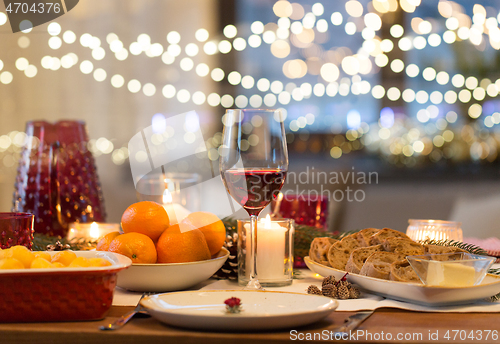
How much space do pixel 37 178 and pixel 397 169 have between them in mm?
2690

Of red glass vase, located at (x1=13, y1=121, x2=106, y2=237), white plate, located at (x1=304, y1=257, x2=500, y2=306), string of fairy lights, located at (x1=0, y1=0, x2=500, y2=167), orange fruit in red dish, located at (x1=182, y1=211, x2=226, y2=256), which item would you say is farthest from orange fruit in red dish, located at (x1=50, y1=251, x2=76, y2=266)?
string of fairy lights, located at (x1=0, y1=0, x2=500, y2=167)

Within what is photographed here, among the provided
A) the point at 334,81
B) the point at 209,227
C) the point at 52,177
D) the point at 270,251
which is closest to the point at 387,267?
the point at 270,251

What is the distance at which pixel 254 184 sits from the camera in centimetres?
79

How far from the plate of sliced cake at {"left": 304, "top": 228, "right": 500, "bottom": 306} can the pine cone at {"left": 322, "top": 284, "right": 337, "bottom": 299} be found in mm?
47

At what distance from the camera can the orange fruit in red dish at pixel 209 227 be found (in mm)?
824

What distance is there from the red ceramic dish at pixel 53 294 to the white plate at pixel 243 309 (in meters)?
0.07

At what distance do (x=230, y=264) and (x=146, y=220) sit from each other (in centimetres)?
21

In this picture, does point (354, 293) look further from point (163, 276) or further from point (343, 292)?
point (163, 276)

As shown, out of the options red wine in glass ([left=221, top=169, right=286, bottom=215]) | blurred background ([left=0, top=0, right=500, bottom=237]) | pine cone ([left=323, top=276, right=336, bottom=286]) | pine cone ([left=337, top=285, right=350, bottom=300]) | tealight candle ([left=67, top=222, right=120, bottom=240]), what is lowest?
pine cone ([left=337, top=285, right=350, bottom=300])

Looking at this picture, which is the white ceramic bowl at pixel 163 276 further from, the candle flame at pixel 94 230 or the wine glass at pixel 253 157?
the candle flame at pixel 94 230

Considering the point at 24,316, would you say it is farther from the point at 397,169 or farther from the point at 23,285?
the point at 397,169

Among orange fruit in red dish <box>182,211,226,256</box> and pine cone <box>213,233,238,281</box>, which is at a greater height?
orange fruit in red dish <box>182,211,226,256</box>

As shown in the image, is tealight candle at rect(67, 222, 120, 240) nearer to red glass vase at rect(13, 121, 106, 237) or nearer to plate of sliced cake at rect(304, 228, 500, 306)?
red glass vase at rect(13, 121, 106, 237)

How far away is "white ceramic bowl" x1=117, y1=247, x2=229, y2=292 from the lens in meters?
0.73
